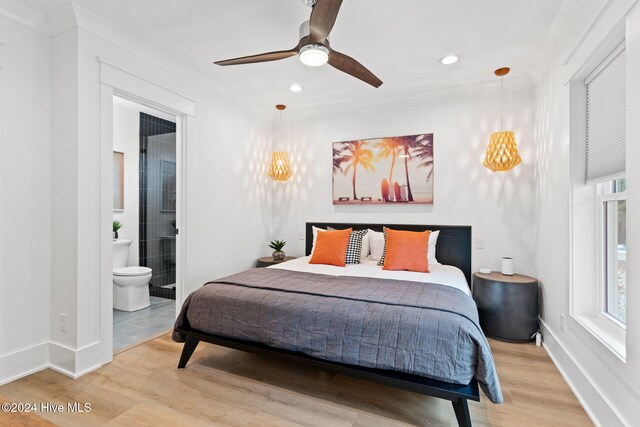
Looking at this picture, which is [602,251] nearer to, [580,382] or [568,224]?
[568,224]

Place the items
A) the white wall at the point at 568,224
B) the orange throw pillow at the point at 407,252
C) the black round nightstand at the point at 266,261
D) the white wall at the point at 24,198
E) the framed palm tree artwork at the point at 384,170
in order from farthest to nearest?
the black round nightstand at the point at 266,261 < the framed palm tree artwork at the point at 384,170 < the orange throw pillow at the point at 407,252 < the white wall at the point at 24,198 < the white wall at the point at 568,224

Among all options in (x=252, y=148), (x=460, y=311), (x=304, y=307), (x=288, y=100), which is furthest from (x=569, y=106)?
(x=252, y=148)

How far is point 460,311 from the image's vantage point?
1925 millimetres

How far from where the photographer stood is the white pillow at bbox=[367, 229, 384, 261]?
367cm

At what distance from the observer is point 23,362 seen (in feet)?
7.52

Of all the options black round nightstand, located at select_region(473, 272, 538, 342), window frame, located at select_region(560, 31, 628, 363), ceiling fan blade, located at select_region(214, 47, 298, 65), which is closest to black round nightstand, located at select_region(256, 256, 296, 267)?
black round nightstand, located at select_region(473, 272, 538, 342)

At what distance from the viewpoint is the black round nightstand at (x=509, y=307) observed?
115 inches

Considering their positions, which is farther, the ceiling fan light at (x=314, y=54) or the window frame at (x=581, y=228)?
the window frame at (x=581, y=228)

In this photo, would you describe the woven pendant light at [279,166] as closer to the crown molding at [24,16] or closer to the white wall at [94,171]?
the white wall at [94,171]

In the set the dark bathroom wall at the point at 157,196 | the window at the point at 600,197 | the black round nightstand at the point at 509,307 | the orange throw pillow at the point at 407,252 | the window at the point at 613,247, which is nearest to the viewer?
the window at the point at 600,197

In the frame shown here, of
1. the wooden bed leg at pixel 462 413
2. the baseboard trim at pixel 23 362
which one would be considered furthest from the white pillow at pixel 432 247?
the baseboard trim at pixel 23 362

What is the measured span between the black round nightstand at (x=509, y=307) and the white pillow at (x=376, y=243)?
105 cm

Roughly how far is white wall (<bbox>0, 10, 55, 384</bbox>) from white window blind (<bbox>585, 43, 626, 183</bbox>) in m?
3.68

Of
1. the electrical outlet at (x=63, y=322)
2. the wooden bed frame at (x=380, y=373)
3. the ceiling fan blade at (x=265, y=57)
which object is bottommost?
the wooden bed frame at (x=380, y=373)
